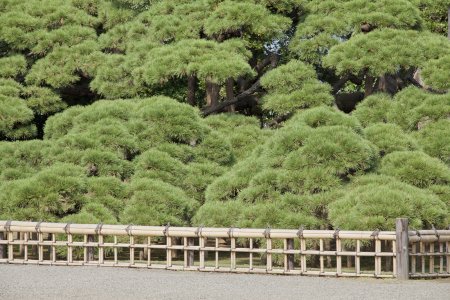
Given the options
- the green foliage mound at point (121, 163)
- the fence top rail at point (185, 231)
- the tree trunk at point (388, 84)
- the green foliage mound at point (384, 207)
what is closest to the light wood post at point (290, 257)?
the fence top rail at point (185, 231)

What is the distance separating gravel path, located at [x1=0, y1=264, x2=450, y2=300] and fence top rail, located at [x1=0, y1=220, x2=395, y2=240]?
0.63 meters

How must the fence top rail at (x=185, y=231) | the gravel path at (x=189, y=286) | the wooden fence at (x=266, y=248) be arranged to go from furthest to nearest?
the fence top rail at (x=185, y=231) < the wooden fence at (x=266, y=248) < the gravel path at (x=189, y=286)

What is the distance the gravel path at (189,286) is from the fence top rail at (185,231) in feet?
2.07

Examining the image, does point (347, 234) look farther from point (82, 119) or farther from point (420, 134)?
point (82, 119)

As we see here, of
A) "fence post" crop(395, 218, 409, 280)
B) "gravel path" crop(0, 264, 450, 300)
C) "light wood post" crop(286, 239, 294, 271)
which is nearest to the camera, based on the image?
"gravel path" crop(0, 264, 450, 300)

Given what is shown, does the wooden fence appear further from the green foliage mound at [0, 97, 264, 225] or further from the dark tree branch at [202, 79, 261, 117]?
the dark tree branch at [202, 79, 261, 117]

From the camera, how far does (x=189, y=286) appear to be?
10.3m

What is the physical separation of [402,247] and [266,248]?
2138mm

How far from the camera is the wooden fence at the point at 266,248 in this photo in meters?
11.6

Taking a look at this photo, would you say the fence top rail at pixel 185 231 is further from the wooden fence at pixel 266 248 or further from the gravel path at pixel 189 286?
the gravel path at pixel 189 286

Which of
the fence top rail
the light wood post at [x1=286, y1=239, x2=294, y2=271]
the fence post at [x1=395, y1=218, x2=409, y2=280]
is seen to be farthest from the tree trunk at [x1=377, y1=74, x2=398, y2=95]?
the fence post at [x1=395, y1=218, x2=409, y2=280]

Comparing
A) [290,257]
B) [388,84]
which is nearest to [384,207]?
[290,257]

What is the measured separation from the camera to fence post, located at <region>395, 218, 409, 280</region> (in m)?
11.2

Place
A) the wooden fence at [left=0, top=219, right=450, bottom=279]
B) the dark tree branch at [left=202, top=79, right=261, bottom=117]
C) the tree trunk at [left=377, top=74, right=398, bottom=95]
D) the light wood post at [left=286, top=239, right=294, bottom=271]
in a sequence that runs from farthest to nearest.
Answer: the dark tree branch at [left=202, top=79, right=261, bottom=117], the tree trunk at [left=377, top=74, right=398, bottom=95], the light wood post at [left=286, top=239, right=294, bottom=271], the wooden fence at [left=0, top=219, right=450, bottom=279]
